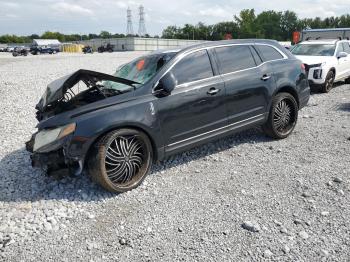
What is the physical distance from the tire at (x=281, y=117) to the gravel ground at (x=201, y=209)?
0.23m

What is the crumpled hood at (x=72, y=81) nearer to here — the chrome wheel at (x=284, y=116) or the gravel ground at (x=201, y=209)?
the gravel ground at (x=201, y=209)

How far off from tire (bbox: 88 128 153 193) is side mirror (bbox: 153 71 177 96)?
0.60 meters

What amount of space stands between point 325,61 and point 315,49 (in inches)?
53.4

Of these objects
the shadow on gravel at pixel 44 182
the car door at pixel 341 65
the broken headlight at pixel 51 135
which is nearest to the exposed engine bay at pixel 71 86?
the broken headlight at pixel 51 135

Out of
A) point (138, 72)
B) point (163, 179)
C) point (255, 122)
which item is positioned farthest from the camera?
point (255, 122)

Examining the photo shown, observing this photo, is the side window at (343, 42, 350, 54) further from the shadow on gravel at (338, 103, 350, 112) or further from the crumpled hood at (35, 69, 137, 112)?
the crumpled hood at (35, 69, 137, 112)

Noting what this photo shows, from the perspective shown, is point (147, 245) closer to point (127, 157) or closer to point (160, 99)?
point (127, 157)

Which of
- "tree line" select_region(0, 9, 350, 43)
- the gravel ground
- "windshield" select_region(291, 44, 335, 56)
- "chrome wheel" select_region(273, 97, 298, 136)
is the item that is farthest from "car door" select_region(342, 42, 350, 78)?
"tree line" select_region(0, 9, 350, 43)

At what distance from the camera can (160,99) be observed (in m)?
4.33

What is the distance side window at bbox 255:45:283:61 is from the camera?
563 centimetres

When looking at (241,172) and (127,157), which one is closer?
(127,157)

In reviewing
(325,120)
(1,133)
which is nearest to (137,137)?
(1,133)

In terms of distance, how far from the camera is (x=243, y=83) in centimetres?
514

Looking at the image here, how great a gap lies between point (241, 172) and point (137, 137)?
156cm
